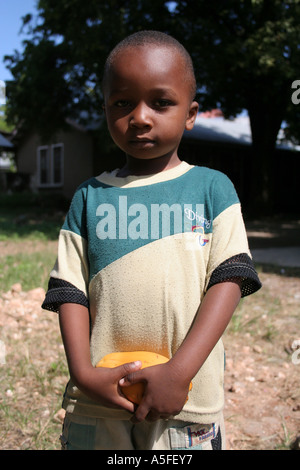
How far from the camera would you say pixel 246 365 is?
10.5 feet

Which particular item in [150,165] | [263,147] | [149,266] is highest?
[150,165]

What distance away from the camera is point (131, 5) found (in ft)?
38.7

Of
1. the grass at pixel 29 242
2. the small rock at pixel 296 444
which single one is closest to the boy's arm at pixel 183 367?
the small rock at pixel 296 444

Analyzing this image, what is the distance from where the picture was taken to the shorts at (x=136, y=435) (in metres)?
1.23

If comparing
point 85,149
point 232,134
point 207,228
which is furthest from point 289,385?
point 232,134

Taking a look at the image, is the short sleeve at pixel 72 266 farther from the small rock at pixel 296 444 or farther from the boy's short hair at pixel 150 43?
the small rock at pixel 296 444

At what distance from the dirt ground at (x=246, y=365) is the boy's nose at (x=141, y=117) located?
170 centimetres

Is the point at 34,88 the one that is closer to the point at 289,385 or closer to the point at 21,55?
the point at 21,55

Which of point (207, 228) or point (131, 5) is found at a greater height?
point (131, 5)

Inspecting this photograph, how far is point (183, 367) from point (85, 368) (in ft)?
0.84

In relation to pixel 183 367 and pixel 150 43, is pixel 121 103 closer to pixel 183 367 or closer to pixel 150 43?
pixel 150 43

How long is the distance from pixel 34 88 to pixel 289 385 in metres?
13.0

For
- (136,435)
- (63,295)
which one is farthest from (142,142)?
(136,435)

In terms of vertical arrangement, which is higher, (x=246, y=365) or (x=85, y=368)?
(x=85, y=368)
